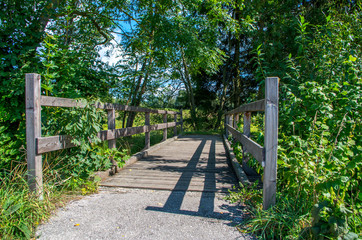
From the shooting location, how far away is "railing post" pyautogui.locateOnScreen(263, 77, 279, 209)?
2449 millimetres

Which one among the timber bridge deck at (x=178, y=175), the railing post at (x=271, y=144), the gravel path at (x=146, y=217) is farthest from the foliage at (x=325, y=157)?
the timber bridge deck at (x=178, y=175)

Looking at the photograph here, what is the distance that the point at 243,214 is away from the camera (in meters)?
2.71

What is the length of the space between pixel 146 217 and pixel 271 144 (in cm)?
148

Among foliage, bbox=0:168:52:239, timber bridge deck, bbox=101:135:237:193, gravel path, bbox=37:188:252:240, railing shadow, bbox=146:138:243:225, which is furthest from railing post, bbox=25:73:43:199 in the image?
railing shadow, bbox=146:138:243:225

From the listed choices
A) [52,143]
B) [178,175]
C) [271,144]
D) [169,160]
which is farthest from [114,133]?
[271,144]

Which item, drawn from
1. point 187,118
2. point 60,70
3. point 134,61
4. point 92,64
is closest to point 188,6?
point 134,61

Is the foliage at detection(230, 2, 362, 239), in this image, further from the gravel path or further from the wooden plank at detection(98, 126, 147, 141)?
the wooden plank at detection(98, 126, 147, 141)

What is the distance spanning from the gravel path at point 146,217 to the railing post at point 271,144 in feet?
1.45

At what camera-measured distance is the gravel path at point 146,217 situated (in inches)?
89.3

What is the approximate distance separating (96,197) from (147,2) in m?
5.32

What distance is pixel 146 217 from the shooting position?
2.63 m

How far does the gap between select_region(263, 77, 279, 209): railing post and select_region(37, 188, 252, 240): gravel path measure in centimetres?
44

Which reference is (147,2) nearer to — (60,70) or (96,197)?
(60,70)

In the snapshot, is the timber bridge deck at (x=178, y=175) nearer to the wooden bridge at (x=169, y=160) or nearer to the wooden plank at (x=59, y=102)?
the wooden bridge at (x=169, y=160)
